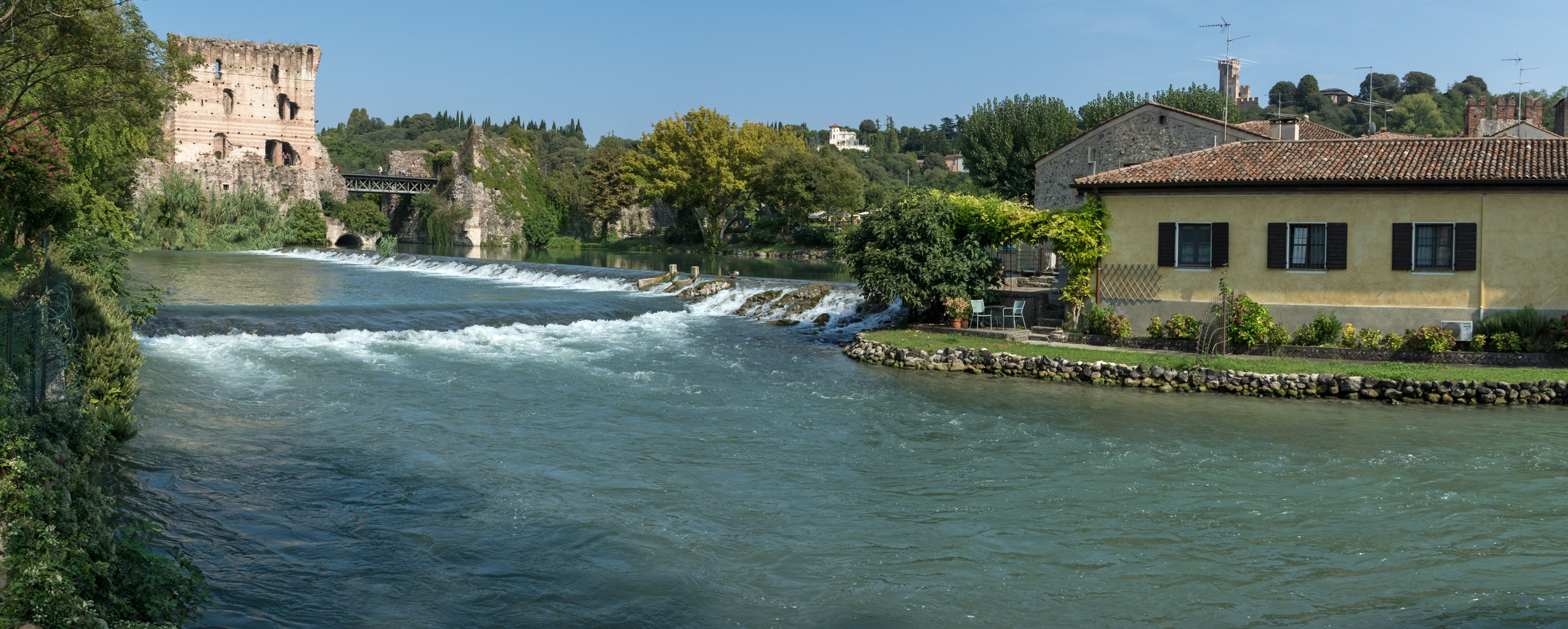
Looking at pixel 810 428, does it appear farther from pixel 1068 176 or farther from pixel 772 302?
pixel 1068 176

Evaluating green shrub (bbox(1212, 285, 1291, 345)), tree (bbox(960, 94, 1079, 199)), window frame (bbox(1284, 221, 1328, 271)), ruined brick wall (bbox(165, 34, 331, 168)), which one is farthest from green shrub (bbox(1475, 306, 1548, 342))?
ruined brick wall (bbox(165, 34, 331, 168))

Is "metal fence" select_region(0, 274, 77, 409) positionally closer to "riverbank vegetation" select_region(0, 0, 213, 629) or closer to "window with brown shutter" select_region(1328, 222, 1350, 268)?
"riverbank vegetation" select_region(0, 0, 213, 629)

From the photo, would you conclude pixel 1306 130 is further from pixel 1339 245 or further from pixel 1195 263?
pixel 1195 263

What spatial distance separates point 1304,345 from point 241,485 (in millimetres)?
16701

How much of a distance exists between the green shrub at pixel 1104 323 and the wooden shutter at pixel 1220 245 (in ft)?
6.41

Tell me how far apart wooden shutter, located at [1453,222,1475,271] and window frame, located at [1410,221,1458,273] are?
0.09 ft

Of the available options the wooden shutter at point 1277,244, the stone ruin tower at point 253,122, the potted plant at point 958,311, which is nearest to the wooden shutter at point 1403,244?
the wooden shutter at point 1277,244

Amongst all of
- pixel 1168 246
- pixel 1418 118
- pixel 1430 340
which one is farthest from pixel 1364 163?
pixel 1418 118

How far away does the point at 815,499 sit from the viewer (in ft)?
30.8

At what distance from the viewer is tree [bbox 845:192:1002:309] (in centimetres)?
2009

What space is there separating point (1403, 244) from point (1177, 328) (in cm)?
407

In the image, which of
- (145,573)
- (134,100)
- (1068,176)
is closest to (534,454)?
(145,573)

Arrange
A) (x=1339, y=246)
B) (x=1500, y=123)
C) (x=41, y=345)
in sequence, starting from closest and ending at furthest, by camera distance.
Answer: (x=41, y=345)
(x=1339, y=246)
(x=1500, y=123)

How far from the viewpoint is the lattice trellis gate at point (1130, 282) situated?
716 inches
